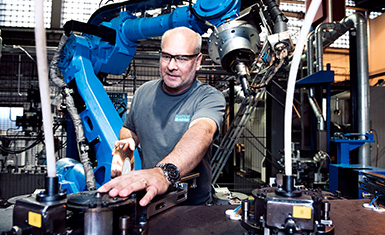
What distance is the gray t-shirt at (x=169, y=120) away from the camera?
1449 mm

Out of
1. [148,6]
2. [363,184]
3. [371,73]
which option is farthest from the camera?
[371,73]

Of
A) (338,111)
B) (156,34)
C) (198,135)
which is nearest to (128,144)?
(198,135)

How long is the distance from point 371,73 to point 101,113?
834cm

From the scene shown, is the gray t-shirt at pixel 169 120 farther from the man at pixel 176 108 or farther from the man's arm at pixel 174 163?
the man's arm at pixel 174 163

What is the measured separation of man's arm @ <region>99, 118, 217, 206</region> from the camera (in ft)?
2.10

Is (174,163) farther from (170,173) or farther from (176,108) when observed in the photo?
(176,108)

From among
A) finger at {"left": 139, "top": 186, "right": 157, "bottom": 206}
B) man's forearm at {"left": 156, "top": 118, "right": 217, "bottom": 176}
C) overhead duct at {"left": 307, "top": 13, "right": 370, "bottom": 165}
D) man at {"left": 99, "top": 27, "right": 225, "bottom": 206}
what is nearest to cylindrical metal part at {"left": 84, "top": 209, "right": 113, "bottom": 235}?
finger at {"left": 139, "top": 186, "right": 157, "bottom": 206}

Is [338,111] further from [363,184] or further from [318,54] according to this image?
[363,184]

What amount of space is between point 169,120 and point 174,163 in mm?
570

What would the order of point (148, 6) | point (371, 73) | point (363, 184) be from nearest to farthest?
1. point (363, 184)
2. point (148, 6)
3. point (371, 73)

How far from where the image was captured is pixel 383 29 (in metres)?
7.28

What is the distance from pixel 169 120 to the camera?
1.49m

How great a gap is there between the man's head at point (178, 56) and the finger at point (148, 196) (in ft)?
2.84

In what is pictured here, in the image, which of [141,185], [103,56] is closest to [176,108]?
[141,185]
